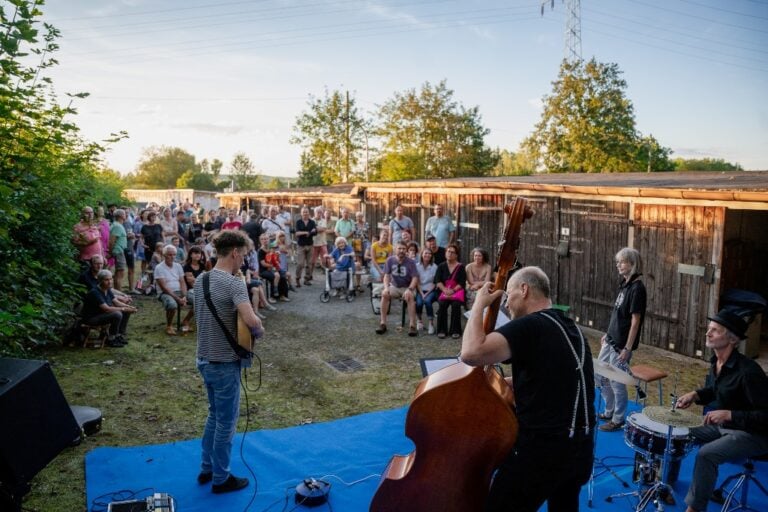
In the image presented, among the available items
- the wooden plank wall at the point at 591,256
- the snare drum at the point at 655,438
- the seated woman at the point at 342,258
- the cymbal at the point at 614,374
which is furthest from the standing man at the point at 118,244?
the snare drum at the point at 655,438

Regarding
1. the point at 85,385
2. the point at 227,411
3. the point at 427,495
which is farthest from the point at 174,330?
the point at 427,495

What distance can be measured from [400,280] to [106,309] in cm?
497

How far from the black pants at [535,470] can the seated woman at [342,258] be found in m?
9.63

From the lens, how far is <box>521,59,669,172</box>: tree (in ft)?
111

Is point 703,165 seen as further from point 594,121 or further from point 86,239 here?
point 86,239

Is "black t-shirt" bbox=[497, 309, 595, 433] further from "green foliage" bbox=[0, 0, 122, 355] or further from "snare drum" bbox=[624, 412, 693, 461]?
"green foliage" bbox=[0, 0, 122, 355]

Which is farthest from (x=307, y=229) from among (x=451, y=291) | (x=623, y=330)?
(x=623, y=330)

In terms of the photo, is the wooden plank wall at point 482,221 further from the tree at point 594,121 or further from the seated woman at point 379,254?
the tree at point 594,121

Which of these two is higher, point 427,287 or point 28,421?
point 28,421

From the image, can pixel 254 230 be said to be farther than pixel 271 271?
Yes

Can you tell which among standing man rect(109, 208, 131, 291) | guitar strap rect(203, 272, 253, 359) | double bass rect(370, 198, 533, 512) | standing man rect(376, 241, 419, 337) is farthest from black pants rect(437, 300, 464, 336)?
standing man rect(109, 208, 131, 291)

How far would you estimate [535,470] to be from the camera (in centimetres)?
→ 275

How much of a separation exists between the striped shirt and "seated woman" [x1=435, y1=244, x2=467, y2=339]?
19.1 ft

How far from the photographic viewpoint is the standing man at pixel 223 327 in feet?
13.4
